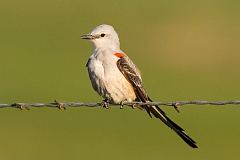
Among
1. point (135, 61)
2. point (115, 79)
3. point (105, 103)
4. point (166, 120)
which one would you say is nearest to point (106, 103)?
point (105, 103)

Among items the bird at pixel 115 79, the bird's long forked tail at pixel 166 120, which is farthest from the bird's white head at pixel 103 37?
the bird's long forked tail at pixel 166 120

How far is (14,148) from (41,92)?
6101mm

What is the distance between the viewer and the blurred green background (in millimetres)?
19734

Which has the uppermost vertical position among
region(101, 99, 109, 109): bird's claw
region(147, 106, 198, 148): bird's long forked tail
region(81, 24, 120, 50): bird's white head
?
region(81, 24, 120, 50): bird's white head

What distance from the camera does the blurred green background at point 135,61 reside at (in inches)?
777

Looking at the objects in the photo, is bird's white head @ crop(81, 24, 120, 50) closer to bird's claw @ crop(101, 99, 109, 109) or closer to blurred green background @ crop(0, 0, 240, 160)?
bird's claw @ crop(101, 99, 109, 109)

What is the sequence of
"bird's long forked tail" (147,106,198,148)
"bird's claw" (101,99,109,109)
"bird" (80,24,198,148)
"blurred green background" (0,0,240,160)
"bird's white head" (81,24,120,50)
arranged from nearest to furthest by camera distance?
1. "bird's long forked tail" (147,106,198,148)
2. "bird" (80,24,198,148)
3. "bird's claw" (101,99,109,109)
4. "bird's white head" (81,24,120,50)
5. "blurred green background" (0,0,240,160)

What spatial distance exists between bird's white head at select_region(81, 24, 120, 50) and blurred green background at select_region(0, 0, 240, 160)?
562 cm

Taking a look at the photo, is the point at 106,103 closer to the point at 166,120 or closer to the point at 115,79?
the point at 115,79

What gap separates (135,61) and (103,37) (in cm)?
1557

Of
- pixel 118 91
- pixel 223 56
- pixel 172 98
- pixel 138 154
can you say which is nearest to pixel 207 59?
pixel 223 56

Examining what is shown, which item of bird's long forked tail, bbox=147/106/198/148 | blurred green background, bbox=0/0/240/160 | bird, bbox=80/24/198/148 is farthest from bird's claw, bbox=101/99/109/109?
blurred green background, bbox=0/0/240/160

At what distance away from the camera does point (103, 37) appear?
12898 millimetres

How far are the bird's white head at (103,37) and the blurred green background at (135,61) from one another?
18.5ft
